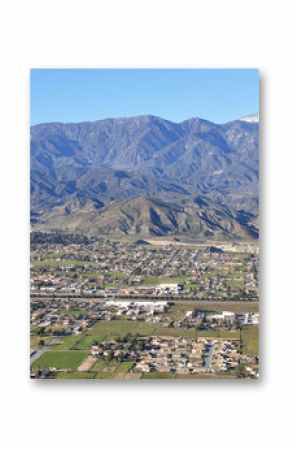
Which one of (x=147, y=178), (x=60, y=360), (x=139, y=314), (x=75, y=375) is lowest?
(x=75, y=375)

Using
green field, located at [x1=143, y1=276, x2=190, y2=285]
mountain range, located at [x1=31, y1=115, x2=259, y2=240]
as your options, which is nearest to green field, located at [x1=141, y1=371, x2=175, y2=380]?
green field, located at [x1=143, y1=276, x2=190, y2=285]

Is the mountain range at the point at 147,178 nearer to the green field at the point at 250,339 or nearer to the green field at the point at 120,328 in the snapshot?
the green field at the point at 250,339

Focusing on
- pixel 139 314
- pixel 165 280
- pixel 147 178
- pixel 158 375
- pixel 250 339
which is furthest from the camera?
pixel 147 178

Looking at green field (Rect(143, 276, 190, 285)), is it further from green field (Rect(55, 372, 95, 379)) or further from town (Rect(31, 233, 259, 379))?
green field (Rect(55, 372, 95, 379))

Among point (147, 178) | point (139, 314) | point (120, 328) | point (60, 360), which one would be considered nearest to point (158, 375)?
point (120, 328)

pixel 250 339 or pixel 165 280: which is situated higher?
pixel 165 280

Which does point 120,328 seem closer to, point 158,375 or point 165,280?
point 158,375
